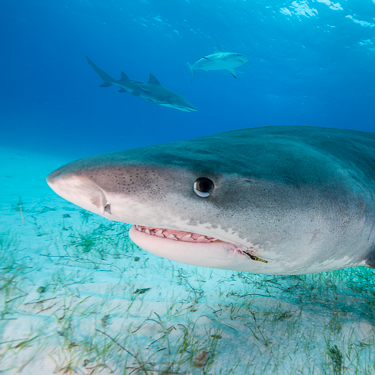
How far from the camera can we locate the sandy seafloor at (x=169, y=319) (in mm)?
1366

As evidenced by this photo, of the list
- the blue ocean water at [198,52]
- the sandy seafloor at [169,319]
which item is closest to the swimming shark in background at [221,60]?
the sandy seafloor at [169,319]

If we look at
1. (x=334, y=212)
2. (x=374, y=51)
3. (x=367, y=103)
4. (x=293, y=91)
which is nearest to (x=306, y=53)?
(x=374, y=51)

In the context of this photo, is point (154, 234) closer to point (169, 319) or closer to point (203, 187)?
point (203, 187)

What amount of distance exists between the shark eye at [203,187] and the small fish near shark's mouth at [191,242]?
0.32 m

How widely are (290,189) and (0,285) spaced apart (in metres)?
2.58

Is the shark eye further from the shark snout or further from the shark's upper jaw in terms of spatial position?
the shark snout

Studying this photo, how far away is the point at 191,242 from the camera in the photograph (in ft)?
4.42

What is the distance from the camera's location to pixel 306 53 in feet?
118

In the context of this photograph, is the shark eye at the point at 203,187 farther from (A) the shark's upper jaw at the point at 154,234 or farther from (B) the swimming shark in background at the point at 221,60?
(B) the swimming shark in background at the point at 221,60

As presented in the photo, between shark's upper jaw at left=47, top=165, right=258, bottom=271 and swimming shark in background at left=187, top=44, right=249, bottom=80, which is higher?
swimming shark in background at left=187, top=44, right=249, bottom=80

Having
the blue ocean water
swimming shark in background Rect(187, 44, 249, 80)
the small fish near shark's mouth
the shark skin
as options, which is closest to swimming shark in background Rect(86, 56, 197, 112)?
swimming shark in background Rect(187, 44, 249, 80)

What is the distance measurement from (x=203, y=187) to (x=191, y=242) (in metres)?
0.38

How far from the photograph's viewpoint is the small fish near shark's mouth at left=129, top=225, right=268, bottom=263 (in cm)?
133

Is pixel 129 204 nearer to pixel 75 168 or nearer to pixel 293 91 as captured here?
pixel 75 168
